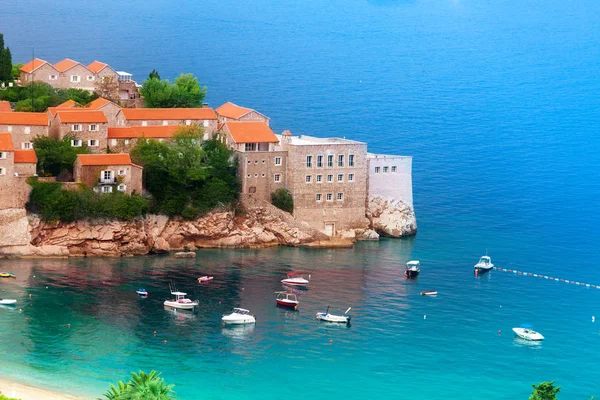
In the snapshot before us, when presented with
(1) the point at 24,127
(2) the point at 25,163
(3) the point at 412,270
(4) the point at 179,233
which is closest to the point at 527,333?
(3) the point at 412,270

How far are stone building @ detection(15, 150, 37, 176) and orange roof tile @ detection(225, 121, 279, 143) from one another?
596 inches

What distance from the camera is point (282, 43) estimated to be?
193500mm

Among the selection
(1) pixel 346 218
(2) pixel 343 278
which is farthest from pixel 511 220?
(2) pixel 343 278

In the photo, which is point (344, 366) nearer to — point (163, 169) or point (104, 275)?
point (104, 275)

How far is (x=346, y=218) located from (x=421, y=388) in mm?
31941

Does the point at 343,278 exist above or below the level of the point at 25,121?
below

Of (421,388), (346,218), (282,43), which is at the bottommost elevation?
(421,388)

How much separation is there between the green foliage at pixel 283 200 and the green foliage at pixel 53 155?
46.5 feet

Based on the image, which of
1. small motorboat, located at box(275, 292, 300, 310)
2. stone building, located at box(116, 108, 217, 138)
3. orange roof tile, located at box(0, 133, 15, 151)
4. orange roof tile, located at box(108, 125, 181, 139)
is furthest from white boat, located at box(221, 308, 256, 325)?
stone building, located at box(116, 108, 217, 138)

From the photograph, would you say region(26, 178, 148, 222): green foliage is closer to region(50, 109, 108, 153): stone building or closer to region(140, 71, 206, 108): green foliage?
region(50, 109, 108, 153): stone building

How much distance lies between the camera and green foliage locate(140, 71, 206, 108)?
105375 mm

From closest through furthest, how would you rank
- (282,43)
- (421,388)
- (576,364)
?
(421,388) < (576,364) < (282,43)

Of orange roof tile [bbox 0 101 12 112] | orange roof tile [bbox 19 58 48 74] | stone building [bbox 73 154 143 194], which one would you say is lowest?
stone building [bbox 73 154 143 194]

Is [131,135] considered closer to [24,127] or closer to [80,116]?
[80,116]
